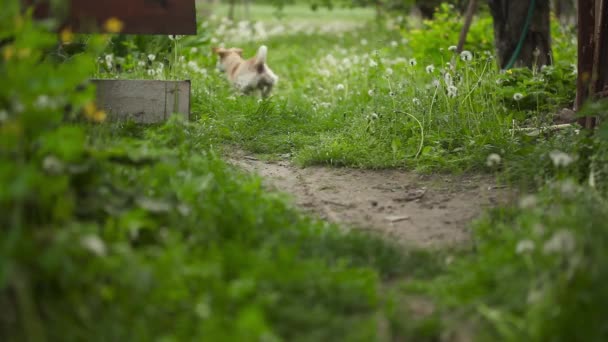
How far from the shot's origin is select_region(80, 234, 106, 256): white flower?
7.78 feet

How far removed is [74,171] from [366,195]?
6.91 feet

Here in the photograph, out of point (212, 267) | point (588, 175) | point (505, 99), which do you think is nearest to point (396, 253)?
point (212, 267)

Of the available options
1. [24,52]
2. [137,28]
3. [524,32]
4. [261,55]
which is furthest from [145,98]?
[524,32]

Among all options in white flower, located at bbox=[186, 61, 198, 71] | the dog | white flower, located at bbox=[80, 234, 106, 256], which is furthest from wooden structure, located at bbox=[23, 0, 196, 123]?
the dog

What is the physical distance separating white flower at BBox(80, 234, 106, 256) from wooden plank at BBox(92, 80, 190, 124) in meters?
2.44

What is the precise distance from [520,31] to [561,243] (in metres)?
5.00

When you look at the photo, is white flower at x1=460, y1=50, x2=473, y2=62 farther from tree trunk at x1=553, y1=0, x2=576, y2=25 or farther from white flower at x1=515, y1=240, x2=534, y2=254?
tree trunk at x1=553, y1=0, x2=576, y2=25

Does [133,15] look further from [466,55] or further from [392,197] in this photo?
[466,55]

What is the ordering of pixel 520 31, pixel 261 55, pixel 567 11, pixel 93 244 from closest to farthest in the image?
1. pixel 93 244
2. pixel 520 31
3. pixel 261 55
4. pixel 567 11

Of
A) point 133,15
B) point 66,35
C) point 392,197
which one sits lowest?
point 392,197

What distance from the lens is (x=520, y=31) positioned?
6.95 meters

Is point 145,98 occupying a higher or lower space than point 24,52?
lower

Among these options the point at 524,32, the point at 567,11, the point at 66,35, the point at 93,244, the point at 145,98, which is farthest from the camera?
the point at 567,11

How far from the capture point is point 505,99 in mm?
5898
